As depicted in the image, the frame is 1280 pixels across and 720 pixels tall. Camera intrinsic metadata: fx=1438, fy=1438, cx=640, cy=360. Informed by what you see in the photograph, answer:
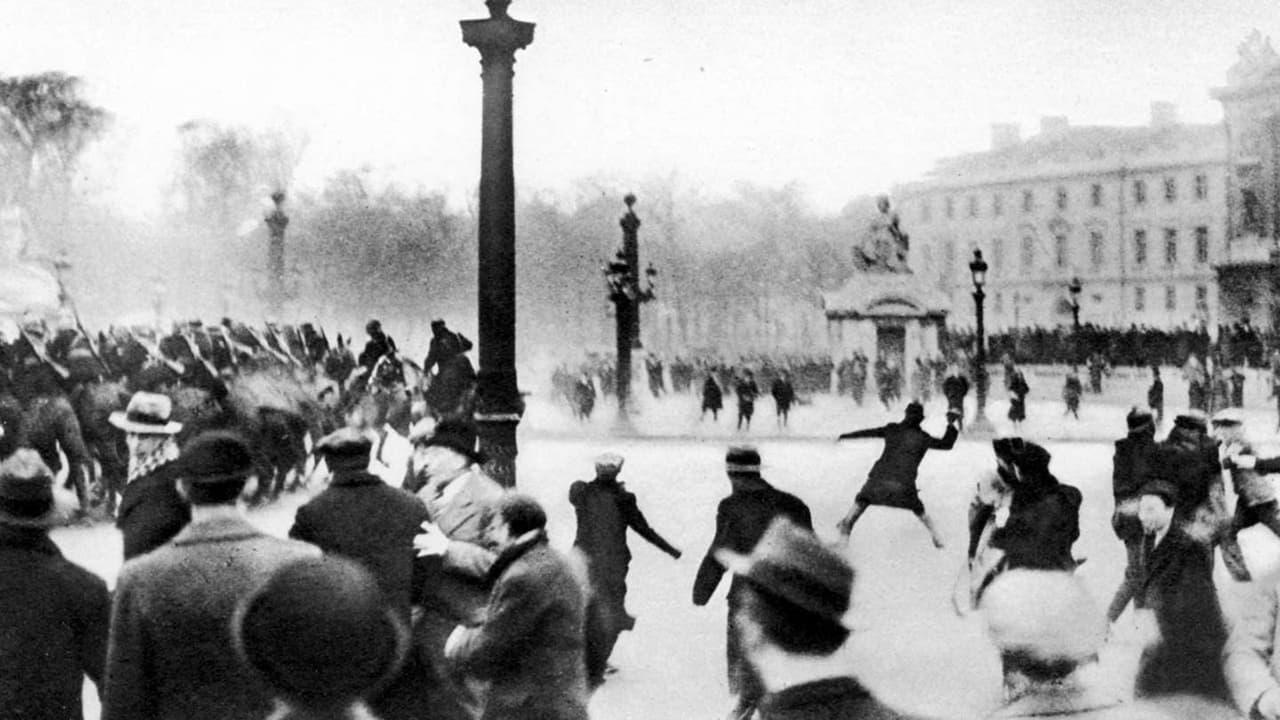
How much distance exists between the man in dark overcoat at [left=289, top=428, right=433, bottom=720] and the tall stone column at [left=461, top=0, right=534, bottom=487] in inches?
66.4

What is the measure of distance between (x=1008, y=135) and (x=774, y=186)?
1.28 meters

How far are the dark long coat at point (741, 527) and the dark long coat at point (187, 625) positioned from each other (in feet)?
6.22

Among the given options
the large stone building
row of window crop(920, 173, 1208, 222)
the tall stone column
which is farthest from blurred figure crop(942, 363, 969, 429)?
the tall stone column

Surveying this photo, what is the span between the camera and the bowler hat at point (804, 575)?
3.43m

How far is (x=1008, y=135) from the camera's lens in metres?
7.63

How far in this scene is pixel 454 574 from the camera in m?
4.12

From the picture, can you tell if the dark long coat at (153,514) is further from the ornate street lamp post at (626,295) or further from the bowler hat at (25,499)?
the ornate street lamp post at (626,295)

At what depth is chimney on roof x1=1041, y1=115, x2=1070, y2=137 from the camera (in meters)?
7.57

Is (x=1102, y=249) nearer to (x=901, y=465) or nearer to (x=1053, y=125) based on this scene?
(x=1053, y=125)

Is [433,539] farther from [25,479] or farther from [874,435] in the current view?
[874,435]

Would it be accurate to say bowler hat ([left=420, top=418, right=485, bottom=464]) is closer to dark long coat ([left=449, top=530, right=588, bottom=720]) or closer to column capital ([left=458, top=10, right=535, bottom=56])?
dark long coat ([left=449, top=530, right=588, bottom=720])

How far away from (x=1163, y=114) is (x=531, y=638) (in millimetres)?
5580

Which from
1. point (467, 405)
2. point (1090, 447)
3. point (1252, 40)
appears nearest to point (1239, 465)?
point (1090, 447)

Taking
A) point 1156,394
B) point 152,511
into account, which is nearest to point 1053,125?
point 1156,394
